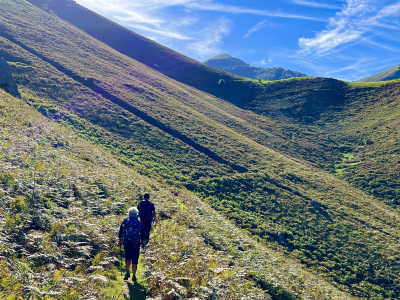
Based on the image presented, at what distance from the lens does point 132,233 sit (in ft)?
23.1

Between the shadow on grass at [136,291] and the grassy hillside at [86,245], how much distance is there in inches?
2.9

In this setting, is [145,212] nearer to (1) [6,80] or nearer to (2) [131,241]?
(2) [131,241]

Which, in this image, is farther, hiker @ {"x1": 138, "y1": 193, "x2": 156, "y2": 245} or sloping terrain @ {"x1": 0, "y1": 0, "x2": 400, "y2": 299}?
sloping terrain @ {"x1": 0, "y1": 0, "x2": 400, "y2": 299}

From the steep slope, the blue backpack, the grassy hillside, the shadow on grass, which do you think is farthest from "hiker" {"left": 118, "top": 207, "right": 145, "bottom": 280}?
the steep slope

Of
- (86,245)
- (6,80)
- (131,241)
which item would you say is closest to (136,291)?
(131,241)

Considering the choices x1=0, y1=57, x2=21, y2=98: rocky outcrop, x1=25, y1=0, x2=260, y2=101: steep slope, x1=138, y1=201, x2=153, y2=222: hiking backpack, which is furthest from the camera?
x1=25, y1=0, x2=260, y2=101: steep slope

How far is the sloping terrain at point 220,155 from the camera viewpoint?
1944cm

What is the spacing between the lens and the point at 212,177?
87.7ft

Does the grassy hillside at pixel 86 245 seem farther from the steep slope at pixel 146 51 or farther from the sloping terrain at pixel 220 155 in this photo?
the steep slope at pixel 146 51

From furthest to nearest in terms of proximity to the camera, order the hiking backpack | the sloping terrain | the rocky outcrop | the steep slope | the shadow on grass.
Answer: the steep slope, the rocky outcrop, the sloping terrain, the hiking backpack, the shadow on grass

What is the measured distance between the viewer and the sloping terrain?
63.8 ft

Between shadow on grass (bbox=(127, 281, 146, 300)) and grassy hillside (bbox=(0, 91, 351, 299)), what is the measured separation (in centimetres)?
7

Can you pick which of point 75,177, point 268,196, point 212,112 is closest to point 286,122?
point 212,112

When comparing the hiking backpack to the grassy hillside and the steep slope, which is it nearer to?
the grassy hillside
